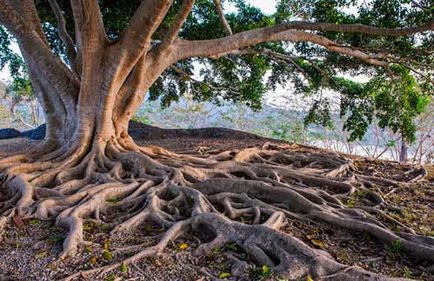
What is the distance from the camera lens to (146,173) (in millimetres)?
5102

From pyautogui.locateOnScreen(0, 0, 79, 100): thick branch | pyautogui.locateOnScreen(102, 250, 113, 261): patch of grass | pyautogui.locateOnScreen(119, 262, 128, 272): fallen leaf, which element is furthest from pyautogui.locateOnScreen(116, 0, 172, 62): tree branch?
pyautogui.locateOnScreen(119, 262, 128, 272): fallen leaf

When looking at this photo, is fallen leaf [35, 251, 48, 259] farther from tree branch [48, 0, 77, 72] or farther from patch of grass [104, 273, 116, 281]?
tree branch [48, 0, 77, 72]

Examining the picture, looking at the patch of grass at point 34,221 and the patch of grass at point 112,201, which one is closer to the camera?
the patch of grass at point 34,221

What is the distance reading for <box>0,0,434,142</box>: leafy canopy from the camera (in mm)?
6953

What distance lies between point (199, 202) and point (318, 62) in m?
5.92

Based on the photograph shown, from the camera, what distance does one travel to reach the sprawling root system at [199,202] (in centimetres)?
316

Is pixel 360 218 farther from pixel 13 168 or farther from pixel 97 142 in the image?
pixel 13 168

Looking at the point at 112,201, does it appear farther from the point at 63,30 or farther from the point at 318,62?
the point at 318,62

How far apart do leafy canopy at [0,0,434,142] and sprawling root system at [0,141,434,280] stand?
2.44 m

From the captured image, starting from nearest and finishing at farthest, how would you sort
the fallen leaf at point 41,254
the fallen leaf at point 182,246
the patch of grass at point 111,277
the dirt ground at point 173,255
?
the patch of grass at point 111,277, the dirt ground at point 173,255, the fallen leaf at point 41,254, the fallen leaf at point 182,246

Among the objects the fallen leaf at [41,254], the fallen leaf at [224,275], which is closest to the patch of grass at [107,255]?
the fallen leaf at [41,254]

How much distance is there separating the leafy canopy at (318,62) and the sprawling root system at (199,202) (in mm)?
2444

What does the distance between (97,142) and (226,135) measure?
552 centimetres

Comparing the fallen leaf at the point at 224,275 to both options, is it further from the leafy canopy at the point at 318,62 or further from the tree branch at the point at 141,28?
the leafy canopy at the point at 318,62
